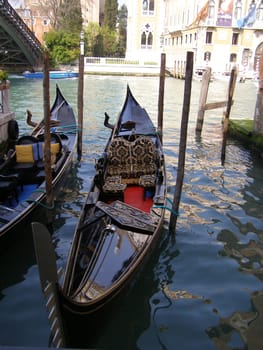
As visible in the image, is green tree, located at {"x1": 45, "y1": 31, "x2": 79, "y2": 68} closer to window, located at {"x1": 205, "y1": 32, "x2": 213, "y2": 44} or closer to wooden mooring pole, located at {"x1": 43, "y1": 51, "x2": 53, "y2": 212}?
window, located at {"x1": 205, "y1": 32, "x2": 213, "y2": 44}

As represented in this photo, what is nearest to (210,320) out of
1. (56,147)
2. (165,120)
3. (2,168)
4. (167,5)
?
(2,168)

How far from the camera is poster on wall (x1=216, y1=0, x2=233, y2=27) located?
2234 centimetres

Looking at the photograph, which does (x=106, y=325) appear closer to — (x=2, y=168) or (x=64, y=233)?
(x=64, y=233)

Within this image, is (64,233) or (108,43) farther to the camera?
(108,43)

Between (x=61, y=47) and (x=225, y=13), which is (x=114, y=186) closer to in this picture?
(x=61, y=47)

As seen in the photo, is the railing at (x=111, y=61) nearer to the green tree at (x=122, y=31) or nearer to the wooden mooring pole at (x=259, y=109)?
the green tree at (x=122, y=31)

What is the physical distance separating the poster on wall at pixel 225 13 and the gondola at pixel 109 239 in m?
20.7

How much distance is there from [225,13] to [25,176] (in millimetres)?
21514

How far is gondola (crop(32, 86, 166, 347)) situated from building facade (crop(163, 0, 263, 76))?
1899cm

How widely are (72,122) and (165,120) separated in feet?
10.6

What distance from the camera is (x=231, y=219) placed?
3.79 m

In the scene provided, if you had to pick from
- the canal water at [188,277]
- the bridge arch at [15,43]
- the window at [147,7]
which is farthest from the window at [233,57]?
the canal water at [188,277]

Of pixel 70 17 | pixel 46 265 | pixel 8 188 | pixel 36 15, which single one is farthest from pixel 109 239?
pixel 36 15

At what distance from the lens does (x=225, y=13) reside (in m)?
22.6
